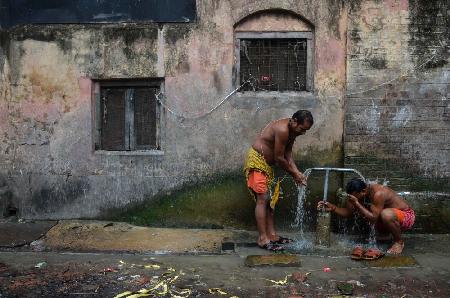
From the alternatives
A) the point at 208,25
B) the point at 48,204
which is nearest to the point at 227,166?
the point at 208,25

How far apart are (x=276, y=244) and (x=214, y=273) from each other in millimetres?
1260

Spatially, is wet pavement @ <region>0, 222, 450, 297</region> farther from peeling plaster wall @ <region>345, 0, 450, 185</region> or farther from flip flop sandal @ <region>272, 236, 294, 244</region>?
peeling plaster wall @ <region>345, 0, 450, 185</region>

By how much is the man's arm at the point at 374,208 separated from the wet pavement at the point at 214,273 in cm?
53

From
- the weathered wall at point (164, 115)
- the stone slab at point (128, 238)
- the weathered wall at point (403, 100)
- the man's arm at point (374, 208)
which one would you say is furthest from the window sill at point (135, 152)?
the man's arm at point (374, 208)

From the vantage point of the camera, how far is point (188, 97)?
7.67 metres

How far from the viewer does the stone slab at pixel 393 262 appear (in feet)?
20.7

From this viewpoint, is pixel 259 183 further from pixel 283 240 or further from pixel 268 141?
pixel 283 240

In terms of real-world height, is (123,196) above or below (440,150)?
below

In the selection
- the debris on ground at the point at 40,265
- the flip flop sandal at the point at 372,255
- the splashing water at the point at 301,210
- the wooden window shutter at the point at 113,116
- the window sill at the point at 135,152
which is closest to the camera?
the debris on ground at the point at 40,265

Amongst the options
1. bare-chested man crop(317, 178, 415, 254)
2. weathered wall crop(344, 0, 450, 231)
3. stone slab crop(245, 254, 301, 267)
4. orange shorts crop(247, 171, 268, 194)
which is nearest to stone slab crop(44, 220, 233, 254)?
stone slab crop(245, 254, 301, 267)

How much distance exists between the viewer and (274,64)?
767 cm

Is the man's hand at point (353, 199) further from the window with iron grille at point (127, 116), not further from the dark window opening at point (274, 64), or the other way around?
the window with iron grille at point (127, 116)

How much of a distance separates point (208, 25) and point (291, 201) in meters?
2.75

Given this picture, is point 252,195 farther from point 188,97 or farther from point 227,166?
point 188,97
